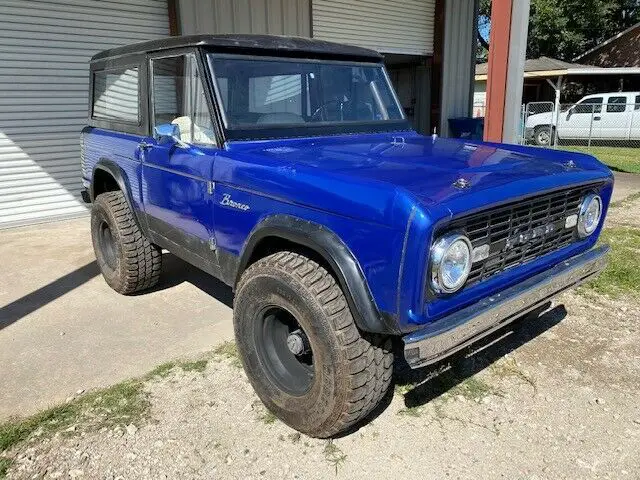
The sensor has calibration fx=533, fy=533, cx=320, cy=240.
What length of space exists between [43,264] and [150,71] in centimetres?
279

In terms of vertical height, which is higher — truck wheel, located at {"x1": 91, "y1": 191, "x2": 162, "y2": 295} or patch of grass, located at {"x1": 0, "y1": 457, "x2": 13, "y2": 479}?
truck wheel, located at {"x1": 91, "y1": 191, "x2": 162, "y2": 295}

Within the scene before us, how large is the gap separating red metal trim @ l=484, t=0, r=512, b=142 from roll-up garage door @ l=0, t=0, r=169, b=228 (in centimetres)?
473

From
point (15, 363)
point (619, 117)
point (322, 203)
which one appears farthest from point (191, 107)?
point (619, 117)

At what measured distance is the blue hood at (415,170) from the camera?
2189 mm

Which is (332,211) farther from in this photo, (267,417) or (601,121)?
(601,121)

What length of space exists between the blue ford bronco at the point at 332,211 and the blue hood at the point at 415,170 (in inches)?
0.5

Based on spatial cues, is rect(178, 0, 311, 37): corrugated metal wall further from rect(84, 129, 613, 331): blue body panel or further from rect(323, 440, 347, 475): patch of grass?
rect(323, 440, 347, 475): patch of grass

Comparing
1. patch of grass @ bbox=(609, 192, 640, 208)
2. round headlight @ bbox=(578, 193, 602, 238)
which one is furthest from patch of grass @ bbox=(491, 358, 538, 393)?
patch of grass @ bbox=(609, 192, 640, 208)

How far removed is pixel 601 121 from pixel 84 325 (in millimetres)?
17849

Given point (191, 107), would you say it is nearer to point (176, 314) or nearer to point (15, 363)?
point (176, 314)

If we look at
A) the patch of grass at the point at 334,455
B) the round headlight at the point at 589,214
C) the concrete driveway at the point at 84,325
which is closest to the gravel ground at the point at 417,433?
the patch of grass at the point at 334,455

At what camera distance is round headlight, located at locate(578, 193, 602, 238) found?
3027mm


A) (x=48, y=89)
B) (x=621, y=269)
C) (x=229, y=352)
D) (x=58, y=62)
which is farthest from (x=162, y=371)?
(x=58, y=62)

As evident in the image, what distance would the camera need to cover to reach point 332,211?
2305mm
